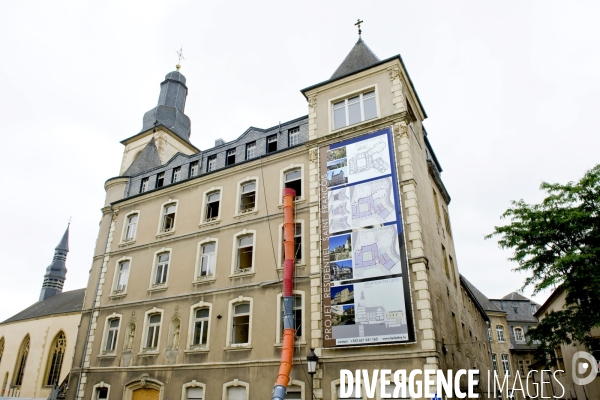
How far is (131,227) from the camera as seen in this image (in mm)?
25453

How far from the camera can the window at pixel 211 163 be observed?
2386cm

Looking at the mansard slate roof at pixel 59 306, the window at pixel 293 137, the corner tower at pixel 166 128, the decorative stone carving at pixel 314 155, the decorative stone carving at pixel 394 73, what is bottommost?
the mansard slate roof at pixel 59 306

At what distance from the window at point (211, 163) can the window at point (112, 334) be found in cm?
957

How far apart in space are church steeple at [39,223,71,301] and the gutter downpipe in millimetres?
56994

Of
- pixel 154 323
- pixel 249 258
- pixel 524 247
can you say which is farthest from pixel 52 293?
pixel 524 247

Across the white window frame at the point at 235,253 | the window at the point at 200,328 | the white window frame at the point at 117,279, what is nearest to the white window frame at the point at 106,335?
the white window frame at the point at 117,279

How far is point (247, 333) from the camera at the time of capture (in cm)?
1822

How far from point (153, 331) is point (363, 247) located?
11808mm

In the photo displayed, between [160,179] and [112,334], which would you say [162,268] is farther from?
[160,179]

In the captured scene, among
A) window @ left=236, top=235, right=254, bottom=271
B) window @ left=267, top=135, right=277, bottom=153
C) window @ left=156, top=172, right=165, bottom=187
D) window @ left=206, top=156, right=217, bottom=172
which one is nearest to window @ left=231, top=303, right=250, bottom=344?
window @ left=236, top=235, right=254, bottom=271

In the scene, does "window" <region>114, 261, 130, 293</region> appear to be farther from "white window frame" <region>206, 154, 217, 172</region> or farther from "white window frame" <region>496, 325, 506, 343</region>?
"white window frame" <region>496, 325, 506, 343</region>

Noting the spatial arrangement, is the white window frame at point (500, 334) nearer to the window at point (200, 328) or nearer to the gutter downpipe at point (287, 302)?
the gutter downpipe at point (287, 302)

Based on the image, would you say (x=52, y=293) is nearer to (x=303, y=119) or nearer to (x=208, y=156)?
(x=208, y=156)

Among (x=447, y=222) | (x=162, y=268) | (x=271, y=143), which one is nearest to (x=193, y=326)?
(x=162, y=268)
